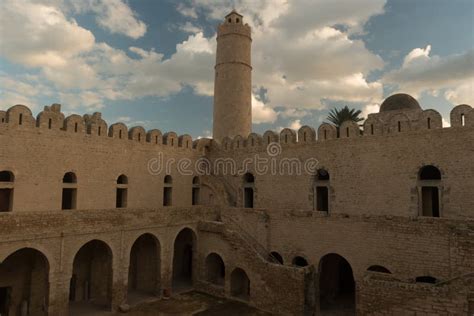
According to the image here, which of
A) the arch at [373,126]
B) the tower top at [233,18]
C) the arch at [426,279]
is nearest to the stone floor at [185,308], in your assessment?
the arch at [426,279]

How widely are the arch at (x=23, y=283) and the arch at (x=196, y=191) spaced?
976cm

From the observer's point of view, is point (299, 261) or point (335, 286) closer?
point (299, 261)

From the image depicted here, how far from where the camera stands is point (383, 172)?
14406 millimetres

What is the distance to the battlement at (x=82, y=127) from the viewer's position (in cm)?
1327

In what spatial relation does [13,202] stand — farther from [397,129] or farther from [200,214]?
[397,129]

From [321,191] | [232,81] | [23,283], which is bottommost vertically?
[23,283]

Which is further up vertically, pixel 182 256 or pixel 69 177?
pixel 69 177

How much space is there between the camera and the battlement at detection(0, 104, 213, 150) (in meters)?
13.3

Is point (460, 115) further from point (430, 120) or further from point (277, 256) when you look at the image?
point (277, 256)

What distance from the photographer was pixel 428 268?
11.0 meters

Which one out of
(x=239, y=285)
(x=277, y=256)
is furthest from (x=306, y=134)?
(x=239, y=285)

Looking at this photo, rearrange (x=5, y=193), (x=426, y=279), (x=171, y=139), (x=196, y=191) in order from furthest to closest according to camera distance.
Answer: (x=196, y=191) < (x=171, y=139) < (x=5, y=193) < (x=426, y=279)

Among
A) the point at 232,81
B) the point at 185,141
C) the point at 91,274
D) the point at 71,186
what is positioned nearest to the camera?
the point at 71,186

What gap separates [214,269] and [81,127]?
385 inches
